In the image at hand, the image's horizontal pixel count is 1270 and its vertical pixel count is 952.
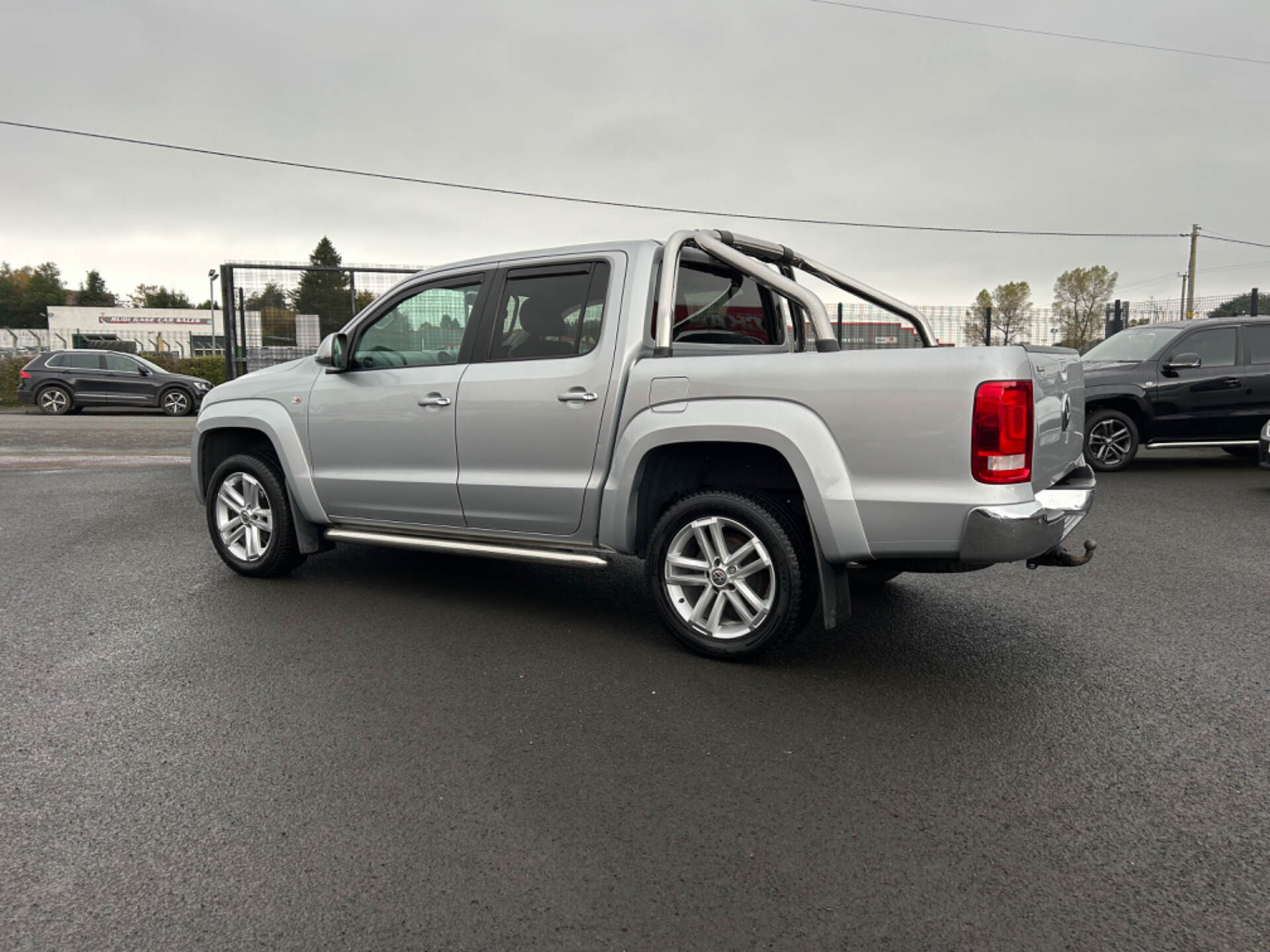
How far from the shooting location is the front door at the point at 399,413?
16.7ft

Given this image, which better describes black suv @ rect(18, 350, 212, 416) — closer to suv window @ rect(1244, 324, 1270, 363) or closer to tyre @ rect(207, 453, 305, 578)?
tyre @ rect(207, 453, 305, 578)

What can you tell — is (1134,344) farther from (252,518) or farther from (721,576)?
(252,518)

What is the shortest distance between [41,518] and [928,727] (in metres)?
7.97

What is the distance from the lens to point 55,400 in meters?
22.0

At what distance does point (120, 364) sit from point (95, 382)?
0.73 m

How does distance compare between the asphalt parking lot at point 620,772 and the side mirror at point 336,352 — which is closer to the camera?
the asphalt parking lot at point 620,772

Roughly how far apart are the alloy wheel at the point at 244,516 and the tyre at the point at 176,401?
18.5 metres

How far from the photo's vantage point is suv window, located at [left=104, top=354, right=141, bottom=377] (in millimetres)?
21781

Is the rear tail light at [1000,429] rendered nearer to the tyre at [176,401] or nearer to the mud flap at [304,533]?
the mud flap at [304,533]

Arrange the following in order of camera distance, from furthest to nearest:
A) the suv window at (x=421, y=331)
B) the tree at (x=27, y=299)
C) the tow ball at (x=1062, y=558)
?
the tree at (x=27, y=299) → the suv window at (x=421, y=331) → the tow ball at (x=1062, y=558)

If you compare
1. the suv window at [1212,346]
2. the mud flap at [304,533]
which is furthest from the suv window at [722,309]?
the suv window at [1212,346]

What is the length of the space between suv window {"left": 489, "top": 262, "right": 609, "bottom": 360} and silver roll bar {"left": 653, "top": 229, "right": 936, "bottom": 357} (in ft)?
1.10

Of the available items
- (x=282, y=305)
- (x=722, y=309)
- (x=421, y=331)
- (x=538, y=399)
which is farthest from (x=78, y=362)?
(x=722, y=309)

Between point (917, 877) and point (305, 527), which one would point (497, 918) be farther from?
point (305, 527)
